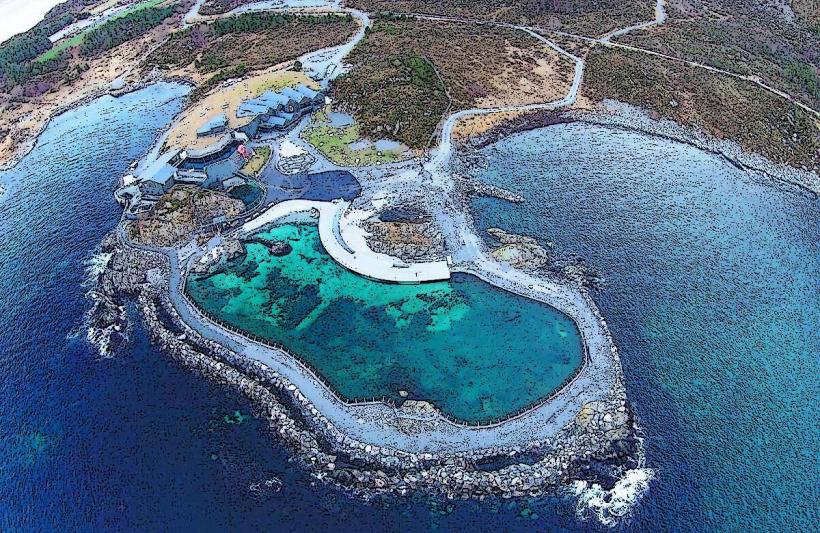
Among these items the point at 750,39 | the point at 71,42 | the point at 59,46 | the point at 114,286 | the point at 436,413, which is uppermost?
the point at 71,42

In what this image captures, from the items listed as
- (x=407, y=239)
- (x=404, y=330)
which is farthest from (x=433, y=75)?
(x=404, y=330)

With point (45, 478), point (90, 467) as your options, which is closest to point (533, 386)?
point (90, 467)

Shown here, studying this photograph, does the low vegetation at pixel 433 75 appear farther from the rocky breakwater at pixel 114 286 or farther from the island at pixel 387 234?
the rocky breakwater at pixel 114 286

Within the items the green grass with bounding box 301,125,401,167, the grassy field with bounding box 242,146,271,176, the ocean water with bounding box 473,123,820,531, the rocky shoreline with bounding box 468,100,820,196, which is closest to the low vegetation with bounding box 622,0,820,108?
the rocky shoreline with bounding box 468,100,820,196

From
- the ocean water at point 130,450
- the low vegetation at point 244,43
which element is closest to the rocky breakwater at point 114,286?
the ocean water at point 130,450

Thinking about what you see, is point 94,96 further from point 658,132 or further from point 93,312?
point 658,132
